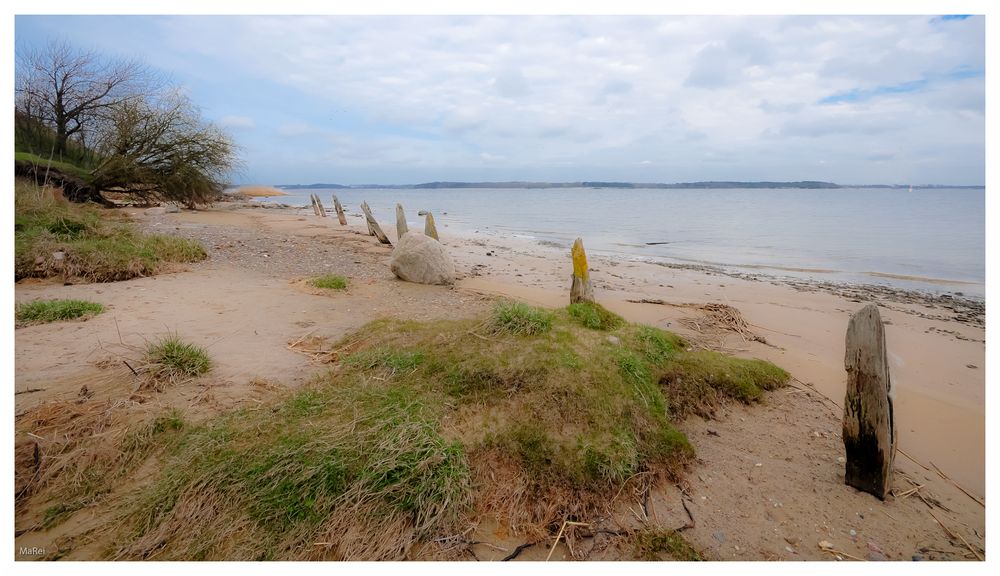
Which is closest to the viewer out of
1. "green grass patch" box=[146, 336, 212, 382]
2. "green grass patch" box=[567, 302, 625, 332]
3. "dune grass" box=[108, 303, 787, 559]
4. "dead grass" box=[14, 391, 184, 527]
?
"dune grass" box=[108, 303, 787, 559]

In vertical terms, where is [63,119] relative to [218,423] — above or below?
above

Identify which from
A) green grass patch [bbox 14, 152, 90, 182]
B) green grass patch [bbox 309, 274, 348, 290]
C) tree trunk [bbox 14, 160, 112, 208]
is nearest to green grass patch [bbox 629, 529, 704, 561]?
green grass patch [bbox 309, 274, 348, 290]

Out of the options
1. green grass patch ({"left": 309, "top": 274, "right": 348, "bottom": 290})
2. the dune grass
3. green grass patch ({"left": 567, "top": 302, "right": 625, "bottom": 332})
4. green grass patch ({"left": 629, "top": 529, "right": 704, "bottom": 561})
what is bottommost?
green grass patch ({"left": 629, "top": 529, "right": 704, "bottom": 561})

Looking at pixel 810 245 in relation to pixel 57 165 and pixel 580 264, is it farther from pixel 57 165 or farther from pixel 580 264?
pixel 57 165

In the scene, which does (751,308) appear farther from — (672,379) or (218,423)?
(218,423)

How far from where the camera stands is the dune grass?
306 cm

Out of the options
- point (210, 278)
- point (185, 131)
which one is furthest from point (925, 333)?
point (185, 131)

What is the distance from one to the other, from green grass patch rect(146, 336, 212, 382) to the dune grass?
1.14m

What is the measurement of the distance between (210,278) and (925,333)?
45.2ft

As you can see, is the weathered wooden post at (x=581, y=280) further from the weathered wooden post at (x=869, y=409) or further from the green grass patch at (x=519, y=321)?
the weathered wooden post at (x=869, y=409)

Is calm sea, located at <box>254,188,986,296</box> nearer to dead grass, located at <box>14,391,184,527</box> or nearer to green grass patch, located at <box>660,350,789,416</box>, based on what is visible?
green grass patch, located at <box>660,350,789,416</box>

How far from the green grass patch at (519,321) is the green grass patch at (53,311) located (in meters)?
5.59

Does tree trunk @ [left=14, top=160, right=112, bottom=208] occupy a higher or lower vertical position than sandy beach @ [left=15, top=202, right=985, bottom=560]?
higher

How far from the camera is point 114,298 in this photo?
7.10 m
